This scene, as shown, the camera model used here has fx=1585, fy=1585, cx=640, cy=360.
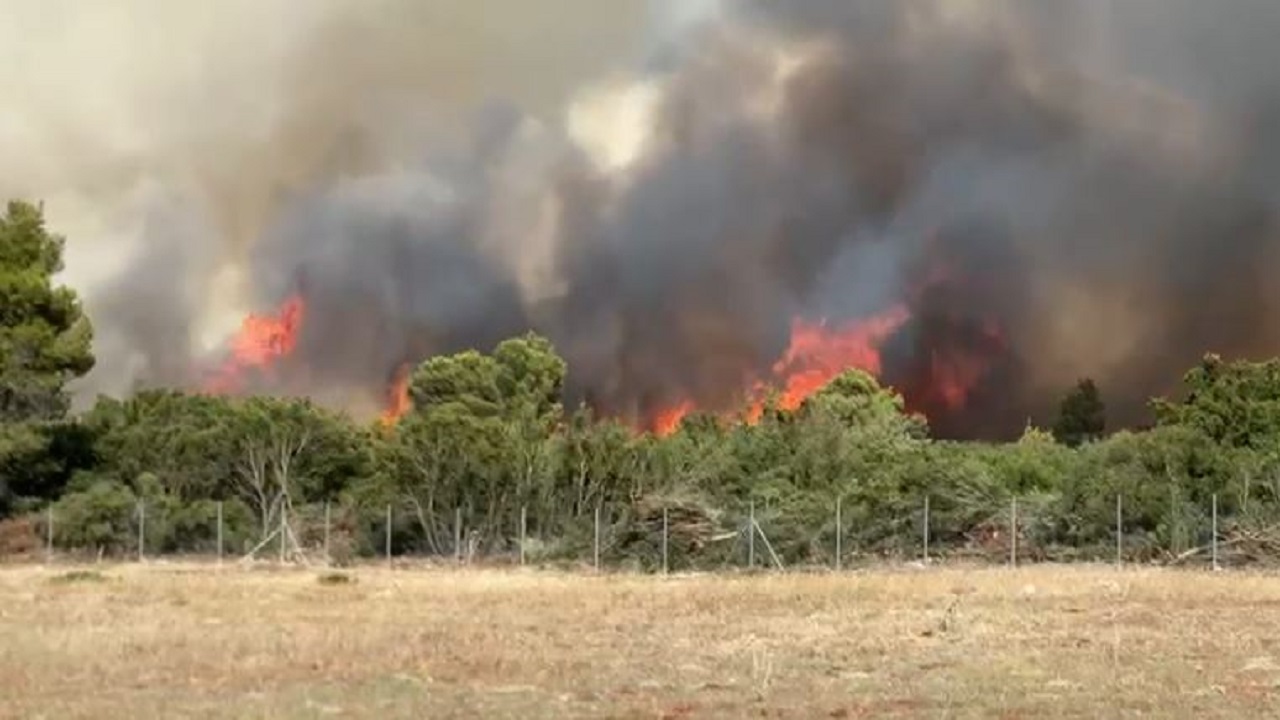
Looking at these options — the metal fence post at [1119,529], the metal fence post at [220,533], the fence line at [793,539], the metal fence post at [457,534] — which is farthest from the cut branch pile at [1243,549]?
the metal fence post at [220,533]

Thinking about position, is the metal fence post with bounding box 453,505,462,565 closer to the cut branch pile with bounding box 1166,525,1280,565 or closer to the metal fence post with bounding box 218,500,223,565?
the metal fence post with bounding box 218,500,223,565

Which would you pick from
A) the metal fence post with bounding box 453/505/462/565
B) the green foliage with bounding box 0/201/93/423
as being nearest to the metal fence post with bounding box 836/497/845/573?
the metal fence post with bounding box 453/505/462/565

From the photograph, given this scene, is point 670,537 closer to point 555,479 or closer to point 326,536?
point 555,479

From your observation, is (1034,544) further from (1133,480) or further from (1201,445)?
(1201,445)

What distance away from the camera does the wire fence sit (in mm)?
42188

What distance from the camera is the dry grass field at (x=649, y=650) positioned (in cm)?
1543

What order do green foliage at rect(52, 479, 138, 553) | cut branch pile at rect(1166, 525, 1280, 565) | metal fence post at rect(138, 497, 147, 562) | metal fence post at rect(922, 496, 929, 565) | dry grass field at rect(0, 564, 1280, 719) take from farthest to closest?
green foliage at rect(52, 479, 138, 553)
metal fence post at rect(138, 497, 147, 562)
metal fence post at rect(922, 496, 929, 565)
cut branch pile at rect(1166, 525, 1280, 565)
dry grass field at rect(0, 564, 1280, 719)

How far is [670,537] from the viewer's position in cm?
4284

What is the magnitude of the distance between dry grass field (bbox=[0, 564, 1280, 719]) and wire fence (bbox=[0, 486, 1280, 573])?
28.5 feet

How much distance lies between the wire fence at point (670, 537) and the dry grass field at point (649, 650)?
8.68 m

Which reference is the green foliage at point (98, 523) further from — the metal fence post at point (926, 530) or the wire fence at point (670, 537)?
the metal fence post at point (926, 530)

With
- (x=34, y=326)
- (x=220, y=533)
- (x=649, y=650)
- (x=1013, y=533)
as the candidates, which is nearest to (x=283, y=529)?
(x=220, y=533)

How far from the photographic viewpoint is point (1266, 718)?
14.2 meters

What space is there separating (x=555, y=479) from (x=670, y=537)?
6891 mm
